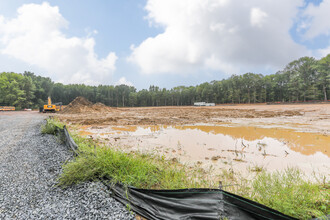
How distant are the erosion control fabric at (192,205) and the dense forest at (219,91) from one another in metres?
56.2

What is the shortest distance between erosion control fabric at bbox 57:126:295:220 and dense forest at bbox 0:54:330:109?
56176mm

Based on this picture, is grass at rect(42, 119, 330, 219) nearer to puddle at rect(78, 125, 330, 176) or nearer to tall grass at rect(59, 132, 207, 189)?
tall grass at rect(59, 132, 207, 189)

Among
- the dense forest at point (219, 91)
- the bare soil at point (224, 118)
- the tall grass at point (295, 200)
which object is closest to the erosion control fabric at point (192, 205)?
the tall grass at point (295, 200)

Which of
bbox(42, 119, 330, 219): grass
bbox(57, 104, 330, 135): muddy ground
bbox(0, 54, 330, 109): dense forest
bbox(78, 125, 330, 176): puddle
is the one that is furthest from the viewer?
Result: bbox(0, 54, 330, 109): dense forest

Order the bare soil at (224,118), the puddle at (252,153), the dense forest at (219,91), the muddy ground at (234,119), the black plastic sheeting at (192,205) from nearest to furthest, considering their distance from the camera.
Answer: the black plastic sheeting at (192,205) → the puddle at (252,153) → the muddy ground at (234,119) → the bare soil at (224,118) → the dense forest at (219,91)

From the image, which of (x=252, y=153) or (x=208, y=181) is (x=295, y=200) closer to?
(x=208, y=181)

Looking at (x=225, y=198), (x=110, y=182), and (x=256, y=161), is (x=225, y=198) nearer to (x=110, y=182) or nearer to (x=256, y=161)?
(x=110, y=182)

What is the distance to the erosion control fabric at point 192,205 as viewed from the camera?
1.77 metres

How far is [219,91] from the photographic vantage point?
67438 mm

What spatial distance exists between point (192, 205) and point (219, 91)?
70.1 m

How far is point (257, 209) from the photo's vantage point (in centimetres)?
174

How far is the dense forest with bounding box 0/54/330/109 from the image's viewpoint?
145ft

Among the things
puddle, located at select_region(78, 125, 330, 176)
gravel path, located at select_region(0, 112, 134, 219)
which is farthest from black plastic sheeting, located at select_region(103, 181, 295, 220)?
puddle, located at select_region(78, 125, 330, 176)

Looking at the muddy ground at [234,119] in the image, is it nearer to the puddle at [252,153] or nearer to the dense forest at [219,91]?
the puddle at [252,153]
